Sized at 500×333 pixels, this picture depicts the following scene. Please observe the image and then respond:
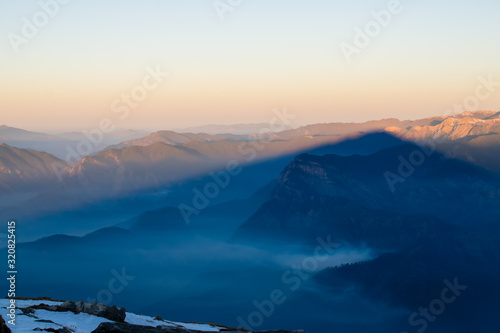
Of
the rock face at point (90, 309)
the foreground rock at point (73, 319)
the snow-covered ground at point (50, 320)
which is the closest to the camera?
the foreground rock at point (73, 319)

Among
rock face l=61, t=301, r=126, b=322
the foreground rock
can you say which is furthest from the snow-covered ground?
rock face l=61, t=301, r=126, b=322

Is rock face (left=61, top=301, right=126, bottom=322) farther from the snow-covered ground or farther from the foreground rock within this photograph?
the snow-covered ground

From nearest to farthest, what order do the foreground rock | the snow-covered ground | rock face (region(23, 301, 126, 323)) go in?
the foreground rock
the snow-covered ground
rock face (region(23, 301, 126, 323))

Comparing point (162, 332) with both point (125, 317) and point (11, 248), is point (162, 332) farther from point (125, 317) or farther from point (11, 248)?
point (11, 248)

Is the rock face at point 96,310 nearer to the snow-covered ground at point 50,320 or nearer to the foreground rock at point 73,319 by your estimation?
the foreground rock at point 73,319

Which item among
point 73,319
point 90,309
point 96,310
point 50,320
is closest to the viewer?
point 50,320

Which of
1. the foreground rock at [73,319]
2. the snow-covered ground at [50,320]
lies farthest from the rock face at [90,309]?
the snow-covered ground at [50,320]

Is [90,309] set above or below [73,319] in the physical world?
below

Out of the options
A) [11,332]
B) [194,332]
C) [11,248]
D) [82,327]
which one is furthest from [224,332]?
[11,248]

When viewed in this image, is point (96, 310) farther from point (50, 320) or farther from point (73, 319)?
point (50, 320)

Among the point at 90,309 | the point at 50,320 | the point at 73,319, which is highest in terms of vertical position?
the point at 50,320

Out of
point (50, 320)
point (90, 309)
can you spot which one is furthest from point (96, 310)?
point (50, 320)

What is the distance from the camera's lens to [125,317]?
7562cm

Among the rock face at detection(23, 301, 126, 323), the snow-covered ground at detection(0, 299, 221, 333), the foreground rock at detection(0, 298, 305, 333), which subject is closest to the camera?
the foreground rock at detection(0, 298, 305, 333)
